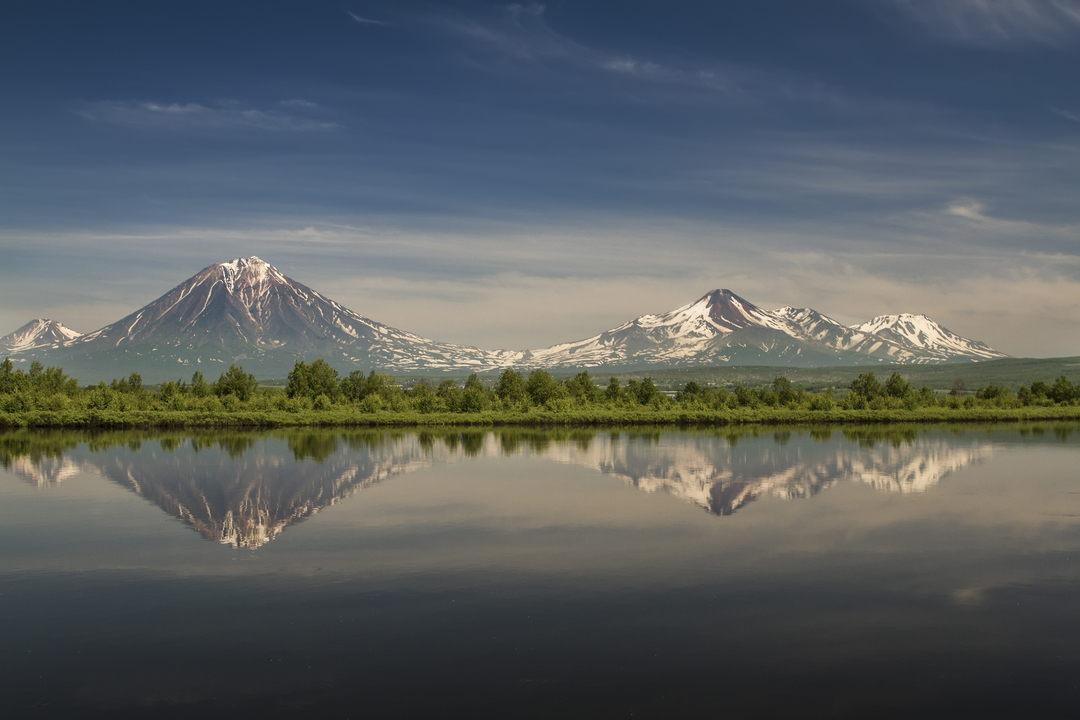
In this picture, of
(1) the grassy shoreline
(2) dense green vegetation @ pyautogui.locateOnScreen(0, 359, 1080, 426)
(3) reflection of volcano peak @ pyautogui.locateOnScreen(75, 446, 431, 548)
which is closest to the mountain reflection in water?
(3) reflection of volcano peak @ pyautogui.locateOnScreen(75, 446, 431, 548)

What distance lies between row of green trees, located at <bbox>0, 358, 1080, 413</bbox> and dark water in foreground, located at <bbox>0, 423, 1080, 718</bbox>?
44.3 meters

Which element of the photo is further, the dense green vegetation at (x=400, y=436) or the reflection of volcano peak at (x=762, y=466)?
the dense green vegetation at (x=400, y=436)

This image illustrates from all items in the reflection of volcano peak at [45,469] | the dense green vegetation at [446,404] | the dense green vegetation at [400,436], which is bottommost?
Result: the dense green vegetation at [400,436]

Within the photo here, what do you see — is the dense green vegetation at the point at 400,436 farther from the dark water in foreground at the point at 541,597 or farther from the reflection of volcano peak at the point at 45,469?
the dark water in foreground at the point at 541,597

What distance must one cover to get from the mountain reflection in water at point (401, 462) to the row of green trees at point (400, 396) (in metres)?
15.8

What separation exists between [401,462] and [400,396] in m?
42.1

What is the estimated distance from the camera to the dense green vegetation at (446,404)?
6641 cm

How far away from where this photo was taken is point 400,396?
7800cm

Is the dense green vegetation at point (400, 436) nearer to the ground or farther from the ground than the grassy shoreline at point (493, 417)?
nearer to the ground

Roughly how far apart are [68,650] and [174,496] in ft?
48.7

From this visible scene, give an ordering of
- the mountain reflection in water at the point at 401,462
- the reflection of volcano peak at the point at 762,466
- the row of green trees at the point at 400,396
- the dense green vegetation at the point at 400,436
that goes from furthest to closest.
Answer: the row of green trees at the point at 400,396 < the dense green vegetation at the point at 400,436 < the reflection of volcano peak at the point at 762,466 < the mountain reflection in water at the point at 401,462

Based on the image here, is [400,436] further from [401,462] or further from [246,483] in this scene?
[246,483]

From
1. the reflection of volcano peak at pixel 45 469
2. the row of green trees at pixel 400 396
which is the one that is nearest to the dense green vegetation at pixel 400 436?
the reflection of volcano peak at pixel 45 469

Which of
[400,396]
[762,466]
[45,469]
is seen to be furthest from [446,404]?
[762,466]
